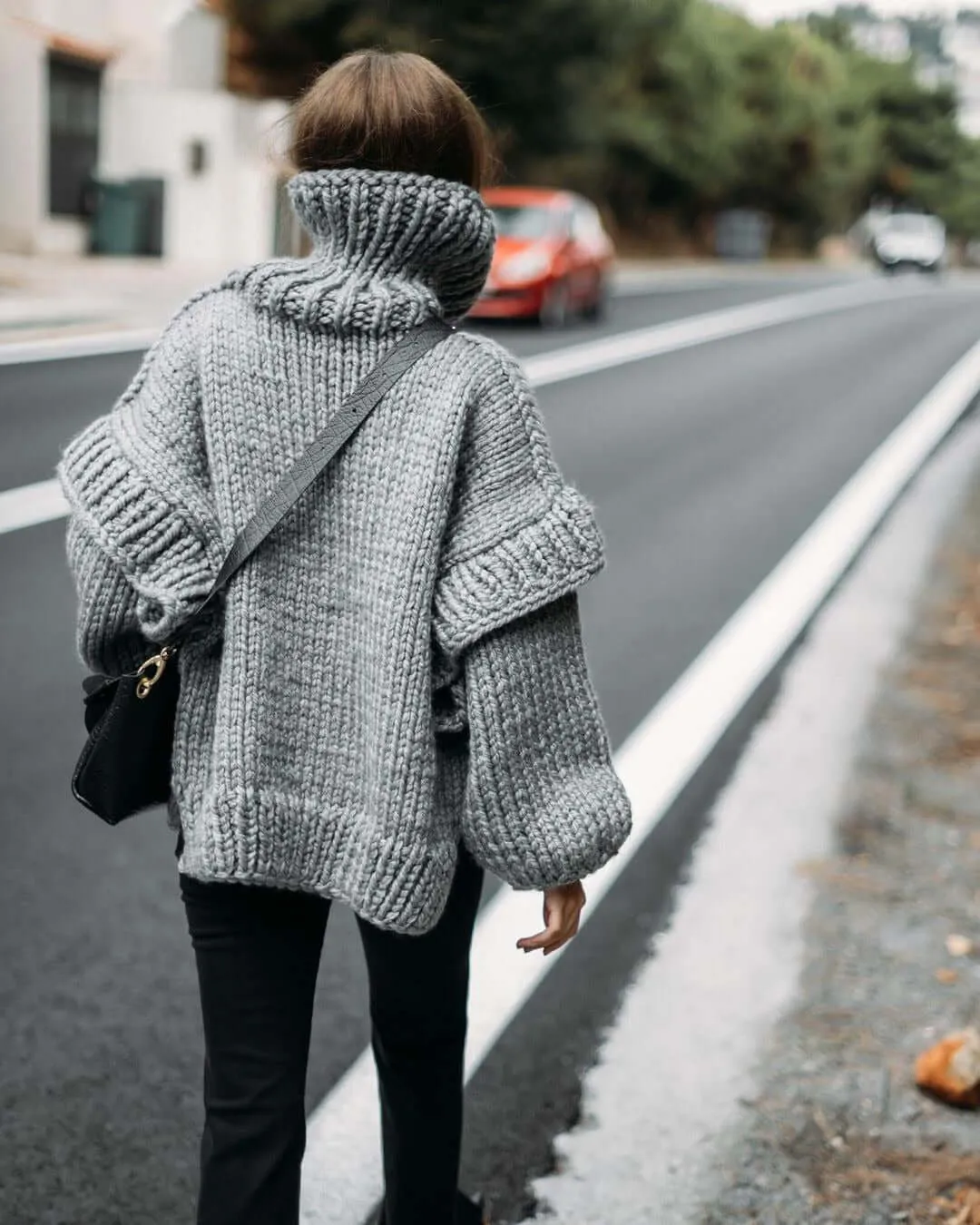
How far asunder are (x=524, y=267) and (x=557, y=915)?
17.7m

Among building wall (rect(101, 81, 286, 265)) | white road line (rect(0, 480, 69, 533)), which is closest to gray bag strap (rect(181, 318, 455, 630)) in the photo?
white road line (rect(0, 480, 69, 533))

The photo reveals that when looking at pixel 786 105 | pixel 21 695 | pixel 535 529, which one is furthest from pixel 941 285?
pixel 535 529

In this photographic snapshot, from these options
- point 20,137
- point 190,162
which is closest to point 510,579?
point 20,137

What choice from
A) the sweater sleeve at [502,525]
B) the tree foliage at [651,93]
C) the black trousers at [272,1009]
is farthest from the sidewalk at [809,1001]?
the tree foliage at [651,93]

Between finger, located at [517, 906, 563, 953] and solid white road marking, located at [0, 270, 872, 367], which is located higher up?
finger, located at [517, 906, 563, 953]

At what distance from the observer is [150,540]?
1976 mm

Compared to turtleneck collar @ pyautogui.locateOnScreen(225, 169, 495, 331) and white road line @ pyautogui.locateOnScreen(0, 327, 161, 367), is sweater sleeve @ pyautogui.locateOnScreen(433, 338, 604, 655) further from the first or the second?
white road line @ pyautogui.locateOnScreen(0, 327, 161, 367)

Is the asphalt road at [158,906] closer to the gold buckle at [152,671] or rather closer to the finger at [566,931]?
the finger at [566,931]

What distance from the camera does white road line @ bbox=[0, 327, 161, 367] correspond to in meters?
13.3

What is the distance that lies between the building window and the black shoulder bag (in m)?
25.1

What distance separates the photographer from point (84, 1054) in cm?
328

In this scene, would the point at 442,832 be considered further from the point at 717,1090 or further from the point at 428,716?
the point at 717,1090

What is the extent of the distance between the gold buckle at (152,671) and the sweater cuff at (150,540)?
3cm

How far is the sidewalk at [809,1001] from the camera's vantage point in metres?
2.90
